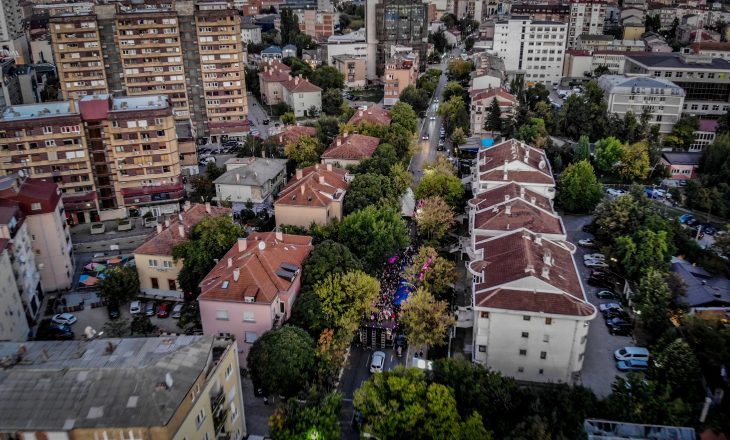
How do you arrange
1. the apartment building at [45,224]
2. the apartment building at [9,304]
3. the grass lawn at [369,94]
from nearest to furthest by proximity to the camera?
the apartment building at [9,304]
the apartment building at [45,224]
the grass lawn at [369,94]

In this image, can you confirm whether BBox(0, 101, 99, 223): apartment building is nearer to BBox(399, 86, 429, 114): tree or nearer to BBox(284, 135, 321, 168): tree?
BBox(284, 135, 321, 168): tree

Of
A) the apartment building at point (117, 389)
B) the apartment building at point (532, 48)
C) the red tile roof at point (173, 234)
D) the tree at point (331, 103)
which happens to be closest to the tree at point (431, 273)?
the red tile roof at point (173, 234)

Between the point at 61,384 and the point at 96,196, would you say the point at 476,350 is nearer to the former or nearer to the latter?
the point at 61,384

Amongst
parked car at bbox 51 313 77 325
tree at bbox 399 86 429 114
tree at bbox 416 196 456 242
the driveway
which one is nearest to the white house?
tree at bbox 416 196 456 242

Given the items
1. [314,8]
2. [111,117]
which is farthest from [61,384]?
[314,8]

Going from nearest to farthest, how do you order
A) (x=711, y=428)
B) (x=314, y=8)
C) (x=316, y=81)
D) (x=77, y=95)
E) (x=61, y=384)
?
1. (x=61, y=384)
2. (x=711, y=428)
3. (x=77, y=95)
4. (x=316, y=81)
5. (x=314, y=8)

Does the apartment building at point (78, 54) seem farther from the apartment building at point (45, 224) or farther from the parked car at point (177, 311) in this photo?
A: the parked car at point (177, 311)
